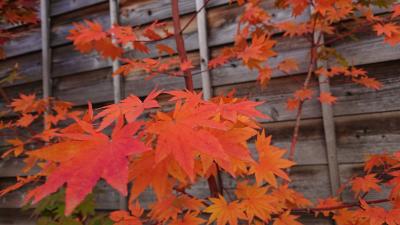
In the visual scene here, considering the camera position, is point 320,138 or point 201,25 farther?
point 201,25

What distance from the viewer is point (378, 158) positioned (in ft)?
4.40

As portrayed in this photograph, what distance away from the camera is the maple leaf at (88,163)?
1.49ft

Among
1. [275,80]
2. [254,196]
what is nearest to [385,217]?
[254,196]

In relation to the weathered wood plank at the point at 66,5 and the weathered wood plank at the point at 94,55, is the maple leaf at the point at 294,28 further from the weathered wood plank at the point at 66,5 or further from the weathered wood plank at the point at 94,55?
the weathered wood plank at the point at 66,5

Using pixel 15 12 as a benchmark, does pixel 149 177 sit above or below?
below

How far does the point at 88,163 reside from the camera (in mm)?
494

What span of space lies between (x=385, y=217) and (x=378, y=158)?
451 mm

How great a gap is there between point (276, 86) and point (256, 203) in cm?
114

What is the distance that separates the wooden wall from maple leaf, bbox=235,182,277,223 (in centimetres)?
96

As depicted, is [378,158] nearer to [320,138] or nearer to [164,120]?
[320,138]

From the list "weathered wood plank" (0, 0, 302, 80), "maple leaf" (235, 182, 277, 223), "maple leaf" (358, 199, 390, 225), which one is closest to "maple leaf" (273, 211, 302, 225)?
"maple leaf" (235, 182, 277, 223)

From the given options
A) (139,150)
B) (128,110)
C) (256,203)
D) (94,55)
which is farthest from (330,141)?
(94,55)

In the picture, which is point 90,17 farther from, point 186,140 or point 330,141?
point 186,140

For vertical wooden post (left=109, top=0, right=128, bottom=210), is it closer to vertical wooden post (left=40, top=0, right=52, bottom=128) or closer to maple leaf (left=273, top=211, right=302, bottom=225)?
vertical wooden post (left=40, top=0, right=52, bottom=128)
